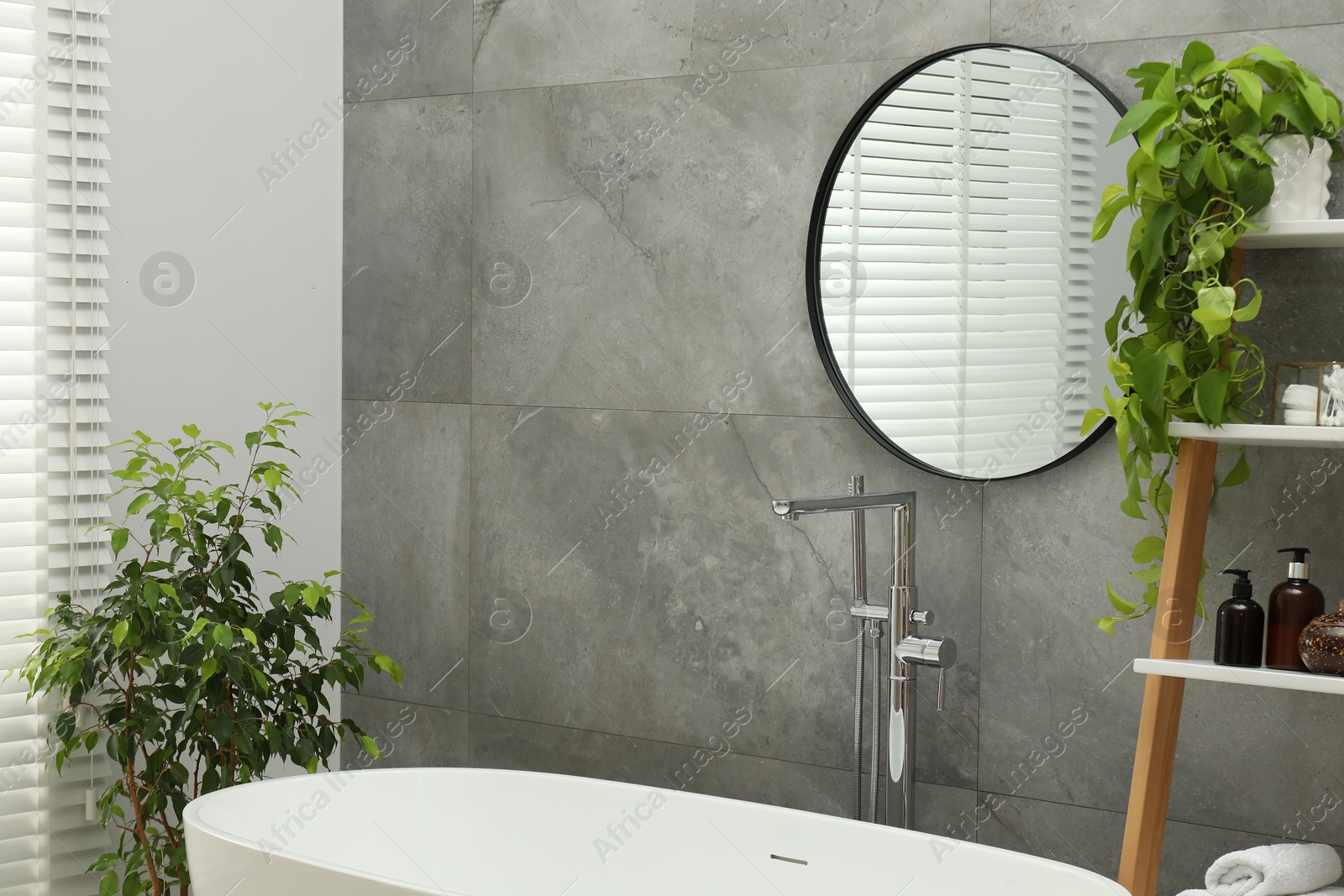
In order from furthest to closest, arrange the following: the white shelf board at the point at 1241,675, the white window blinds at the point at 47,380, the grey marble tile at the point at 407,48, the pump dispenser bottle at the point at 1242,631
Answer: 1. the grey marble tile at the point at 407,48
2. the white window blinds at the point at 47,380
3. the pump dispenser bottle at the point at 1242,631
4. the white shelf board at the point at 1241,675

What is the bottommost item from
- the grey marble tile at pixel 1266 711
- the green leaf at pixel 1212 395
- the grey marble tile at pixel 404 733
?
the grey marble tile at pixel 404 733

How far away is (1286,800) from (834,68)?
4.78 ft

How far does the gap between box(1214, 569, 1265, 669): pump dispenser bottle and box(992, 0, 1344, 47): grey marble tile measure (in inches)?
34.1

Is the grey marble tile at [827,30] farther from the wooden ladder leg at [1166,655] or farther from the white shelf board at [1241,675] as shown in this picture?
the white shelf board at [1241,675]

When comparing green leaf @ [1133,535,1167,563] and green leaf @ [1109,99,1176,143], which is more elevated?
green leaf @ [1109,99,1176,143]

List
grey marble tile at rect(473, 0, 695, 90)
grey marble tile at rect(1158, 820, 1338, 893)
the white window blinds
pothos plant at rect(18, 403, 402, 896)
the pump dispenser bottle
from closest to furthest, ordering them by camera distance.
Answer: the pump dispenser bottle
grey marble tile at rect(1158, 820, 1338, 893)
pothos plant at rect(18, 403, 402, 896)
the white window blinds
grey marble tile at rect(473, 0, 695, 90)

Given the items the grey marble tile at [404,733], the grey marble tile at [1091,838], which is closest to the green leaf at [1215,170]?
the grey marble tile at [1091,838]

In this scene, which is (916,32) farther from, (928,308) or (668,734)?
(668,734)

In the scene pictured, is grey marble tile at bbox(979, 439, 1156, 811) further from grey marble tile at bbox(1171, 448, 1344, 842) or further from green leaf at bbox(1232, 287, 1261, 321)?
green leaf at bbox(1232, 287, 1261, 321)

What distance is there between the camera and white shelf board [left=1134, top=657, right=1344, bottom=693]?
60.6 inches

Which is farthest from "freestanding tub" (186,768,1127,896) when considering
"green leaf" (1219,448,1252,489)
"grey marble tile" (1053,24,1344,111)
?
"grey marble tile" (1053,24,1344,111)

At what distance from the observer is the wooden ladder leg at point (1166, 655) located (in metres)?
1.67

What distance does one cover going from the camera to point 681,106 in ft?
7.69

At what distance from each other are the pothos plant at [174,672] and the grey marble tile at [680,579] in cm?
38
